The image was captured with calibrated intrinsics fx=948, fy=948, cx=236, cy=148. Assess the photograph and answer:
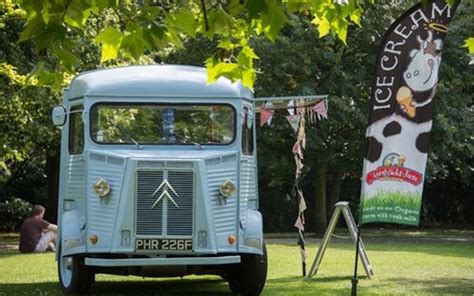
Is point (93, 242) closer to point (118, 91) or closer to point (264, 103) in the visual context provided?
point (118, 91)

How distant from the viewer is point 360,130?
99.8 ft

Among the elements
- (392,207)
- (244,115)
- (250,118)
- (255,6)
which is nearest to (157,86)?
(244,115)

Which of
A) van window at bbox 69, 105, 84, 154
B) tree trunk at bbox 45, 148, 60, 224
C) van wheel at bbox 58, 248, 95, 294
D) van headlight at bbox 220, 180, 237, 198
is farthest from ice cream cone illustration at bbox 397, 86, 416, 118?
tree trunk at bbox 45, 148, 60, 224

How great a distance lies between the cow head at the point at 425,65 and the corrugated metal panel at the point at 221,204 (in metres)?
3.19

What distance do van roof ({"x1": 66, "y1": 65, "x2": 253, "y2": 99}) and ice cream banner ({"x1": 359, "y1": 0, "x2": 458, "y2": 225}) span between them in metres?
2.92

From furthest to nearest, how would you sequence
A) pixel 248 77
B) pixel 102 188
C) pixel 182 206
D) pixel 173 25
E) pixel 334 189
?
pixel 334 189
pixel 102 188
pixel 182 206
pixel 248 77
pixel 173 25

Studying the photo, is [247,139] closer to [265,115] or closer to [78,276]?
[265,115]

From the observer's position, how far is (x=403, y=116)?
34.6 ft

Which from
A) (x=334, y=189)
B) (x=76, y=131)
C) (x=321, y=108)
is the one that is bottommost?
(x=334, y=189)

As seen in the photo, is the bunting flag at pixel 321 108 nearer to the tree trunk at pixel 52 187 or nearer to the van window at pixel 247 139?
the van window at pixel 247 139

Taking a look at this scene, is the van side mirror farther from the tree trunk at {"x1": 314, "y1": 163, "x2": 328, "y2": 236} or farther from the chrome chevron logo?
the tree trunk at {"x1": 314, "y1": 163, "x2": 328, "y2": 236}

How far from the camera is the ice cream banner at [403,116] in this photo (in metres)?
10.4

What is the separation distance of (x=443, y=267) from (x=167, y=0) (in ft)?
31.3

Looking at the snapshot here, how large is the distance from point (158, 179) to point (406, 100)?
356 cm
